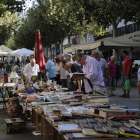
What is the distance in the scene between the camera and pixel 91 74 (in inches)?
274

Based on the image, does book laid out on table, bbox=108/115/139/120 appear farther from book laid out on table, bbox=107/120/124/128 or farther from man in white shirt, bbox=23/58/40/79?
man in white shirt, bbox=23/58/40/79

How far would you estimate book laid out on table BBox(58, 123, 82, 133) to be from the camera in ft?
12.7

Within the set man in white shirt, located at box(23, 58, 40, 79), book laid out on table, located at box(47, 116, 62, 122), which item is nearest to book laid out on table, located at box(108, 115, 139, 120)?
book laid out on table, located at box(47, 116, 62, 122)

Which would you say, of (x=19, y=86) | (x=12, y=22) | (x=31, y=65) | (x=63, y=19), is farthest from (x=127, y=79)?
(x=63, y=19)

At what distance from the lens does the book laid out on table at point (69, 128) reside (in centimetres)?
386

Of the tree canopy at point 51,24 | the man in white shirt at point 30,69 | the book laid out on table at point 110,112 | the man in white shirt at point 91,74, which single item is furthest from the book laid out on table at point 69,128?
the tree canopy at point 51,24

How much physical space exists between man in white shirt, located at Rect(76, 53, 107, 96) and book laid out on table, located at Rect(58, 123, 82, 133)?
9.70ft

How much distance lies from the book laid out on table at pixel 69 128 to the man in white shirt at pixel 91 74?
2.96 metres

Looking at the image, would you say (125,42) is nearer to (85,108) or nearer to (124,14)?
(124,14)

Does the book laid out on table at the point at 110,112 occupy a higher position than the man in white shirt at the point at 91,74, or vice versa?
the man in white shirt at the point at 91,74

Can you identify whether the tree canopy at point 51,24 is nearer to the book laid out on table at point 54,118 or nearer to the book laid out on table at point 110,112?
the book laid out on table at point 54,118

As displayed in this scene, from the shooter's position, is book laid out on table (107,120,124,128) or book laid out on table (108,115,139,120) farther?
book laid out on table (108,115,139,120)

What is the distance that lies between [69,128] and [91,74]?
3136 millimetres

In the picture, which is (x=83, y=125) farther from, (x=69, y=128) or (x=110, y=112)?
(x=110, y=112)
